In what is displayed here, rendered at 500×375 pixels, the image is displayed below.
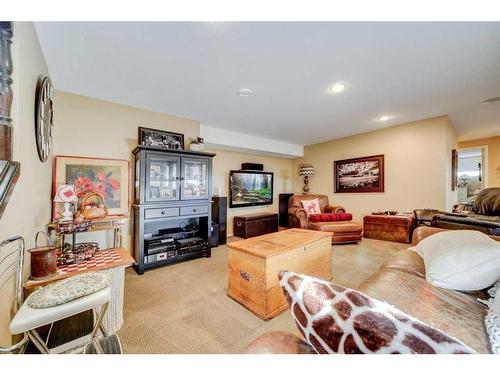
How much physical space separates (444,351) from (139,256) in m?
2.90

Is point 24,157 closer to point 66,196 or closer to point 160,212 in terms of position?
point 66,196

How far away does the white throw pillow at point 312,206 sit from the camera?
4.62m

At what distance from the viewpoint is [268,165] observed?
5734 millimetres

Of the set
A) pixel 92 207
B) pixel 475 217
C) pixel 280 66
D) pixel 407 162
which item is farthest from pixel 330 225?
pixel 92 207

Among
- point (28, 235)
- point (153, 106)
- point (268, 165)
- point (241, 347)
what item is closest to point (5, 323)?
point (28, 235)

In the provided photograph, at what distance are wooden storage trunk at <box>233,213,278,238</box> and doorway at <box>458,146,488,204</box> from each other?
207 inches

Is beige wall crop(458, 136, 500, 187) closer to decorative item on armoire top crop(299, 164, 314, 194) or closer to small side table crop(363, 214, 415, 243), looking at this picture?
small side table crop(363, 214, 415, 243)

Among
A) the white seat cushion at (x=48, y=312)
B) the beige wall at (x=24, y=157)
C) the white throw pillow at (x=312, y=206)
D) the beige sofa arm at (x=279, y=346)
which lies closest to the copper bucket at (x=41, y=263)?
the beige wall at (x=24, y=157)

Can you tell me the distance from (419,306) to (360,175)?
414cm

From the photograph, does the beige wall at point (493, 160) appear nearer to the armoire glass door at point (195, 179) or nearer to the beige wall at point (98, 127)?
the armoire glass door at point (195, 179)

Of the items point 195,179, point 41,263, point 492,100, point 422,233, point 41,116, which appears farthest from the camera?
point 195,179

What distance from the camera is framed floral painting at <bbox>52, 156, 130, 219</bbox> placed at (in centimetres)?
243

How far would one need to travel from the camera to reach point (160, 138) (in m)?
3.14

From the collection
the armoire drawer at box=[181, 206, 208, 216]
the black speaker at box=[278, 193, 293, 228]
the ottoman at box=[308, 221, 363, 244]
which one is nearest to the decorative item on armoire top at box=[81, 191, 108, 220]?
the armoire drawer at box=[181, 206, 208, 216]
